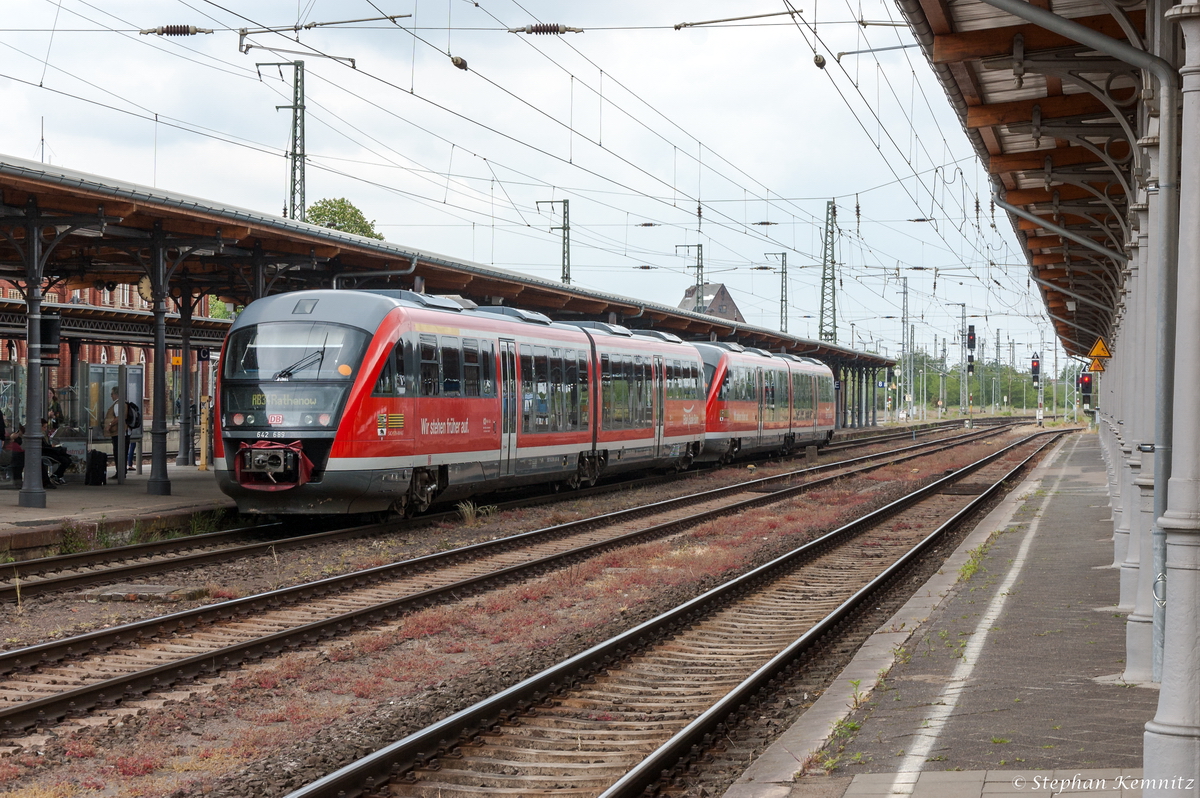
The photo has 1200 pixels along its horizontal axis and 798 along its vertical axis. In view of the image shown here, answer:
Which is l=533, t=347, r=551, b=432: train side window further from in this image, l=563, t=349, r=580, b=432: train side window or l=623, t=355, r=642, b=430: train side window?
l=623, t=355, r=642, b=430: train side window

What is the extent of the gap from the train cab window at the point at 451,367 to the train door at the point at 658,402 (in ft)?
30.4

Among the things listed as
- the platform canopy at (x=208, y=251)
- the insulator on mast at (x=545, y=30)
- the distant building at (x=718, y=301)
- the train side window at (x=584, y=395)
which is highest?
the distant building at (x=718, y=301)

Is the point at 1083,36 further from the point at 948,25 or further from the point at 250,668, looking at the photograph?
the point at 250,668

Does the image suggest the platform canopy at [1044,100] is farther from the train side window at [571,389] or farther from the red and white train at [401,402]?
the train side window at [571,389]

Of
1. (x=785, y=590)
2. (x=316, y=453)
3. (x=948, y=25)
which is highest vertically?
(x=948, y=25)

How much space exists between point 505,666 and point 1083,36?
5673mm

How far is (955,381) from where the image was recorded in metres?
Result: 149

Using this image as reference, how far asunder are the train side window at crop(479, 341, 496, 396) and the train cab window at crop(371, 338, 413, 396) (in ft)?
7.10

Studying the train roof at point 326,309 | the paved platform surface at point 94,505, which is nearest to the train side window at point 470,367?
the train roof at point 326,309

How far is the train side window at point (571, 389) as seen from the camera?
22000mm

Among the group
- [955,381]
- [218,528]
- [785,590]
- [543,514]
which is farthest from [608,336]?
[955,381]

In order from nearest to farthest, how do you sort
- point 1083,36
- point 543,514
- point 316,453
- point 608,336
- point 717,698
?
point 1083,36 < point 717,698 < point 316,453 < point 543,514 < point 608,336

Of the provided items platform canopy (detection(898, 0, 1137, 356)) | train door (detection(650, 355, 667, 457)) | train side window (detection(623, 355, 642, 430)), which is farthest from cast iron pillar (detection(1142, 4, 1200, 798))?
train door (detection(650, 355, 667, 457))

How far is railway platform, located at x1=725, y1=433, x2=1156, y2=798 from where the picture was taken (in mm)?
5625
